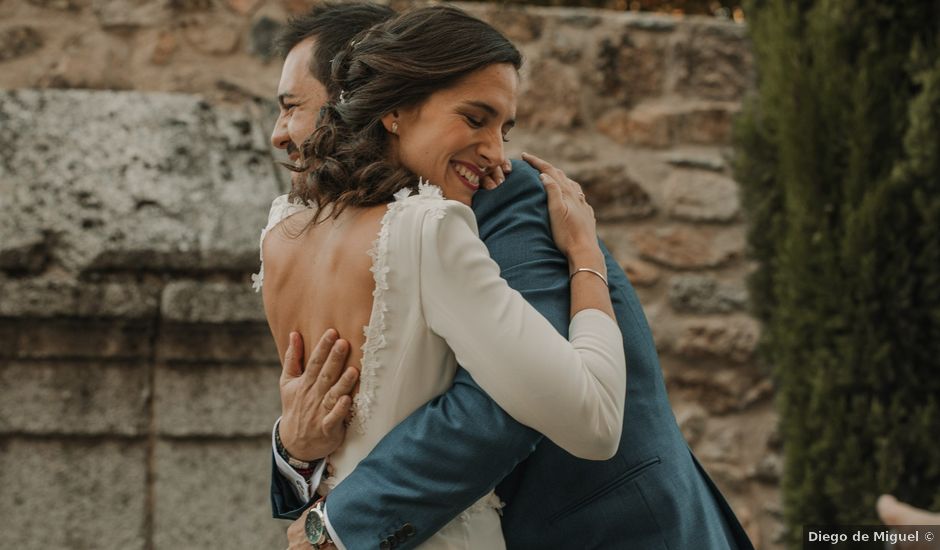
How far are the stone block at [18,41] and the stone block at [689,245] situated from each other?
2184 millimetres

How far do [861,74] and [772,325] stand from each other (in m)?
0.91

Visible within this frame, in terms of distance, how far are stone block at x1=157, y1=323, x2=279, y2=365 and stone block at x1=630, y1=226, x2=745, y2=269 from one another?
4.81 ft

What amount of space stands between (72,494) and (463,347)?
6.94 ft

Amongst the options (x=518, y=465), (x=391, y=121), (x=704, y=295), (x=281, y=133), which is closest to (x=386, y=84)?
(x=391, y=121)

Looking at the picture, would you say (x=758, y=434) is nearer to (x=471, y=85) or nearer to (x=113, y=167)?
(x=113, y=167)

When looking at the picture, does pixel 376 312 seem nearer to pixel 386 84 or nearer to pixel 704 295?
pixel 386 84

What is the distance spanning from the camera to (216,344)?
3.26 metres

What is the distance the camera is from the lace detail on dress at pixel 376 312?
1.62 m

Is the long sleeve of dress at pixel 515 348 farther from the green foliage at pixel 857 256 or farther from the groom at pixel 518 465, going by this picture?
the green foliage at pixel 857 256

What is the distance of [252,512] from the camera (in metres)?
3.32

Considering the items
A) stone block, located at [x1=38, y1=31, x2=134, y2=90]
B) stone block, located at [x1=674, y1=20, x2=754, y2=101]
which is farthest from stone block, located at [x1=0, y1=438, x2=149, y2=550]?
stone block, located at [x1=674, y1=20, x2=754, y2=101]

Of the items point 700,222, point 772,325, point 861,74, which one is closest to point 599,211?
point 700,222

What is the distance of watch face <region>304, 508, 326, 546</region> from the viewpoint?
1.68 metres

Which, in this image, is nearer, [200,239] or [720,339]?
[200,239]
